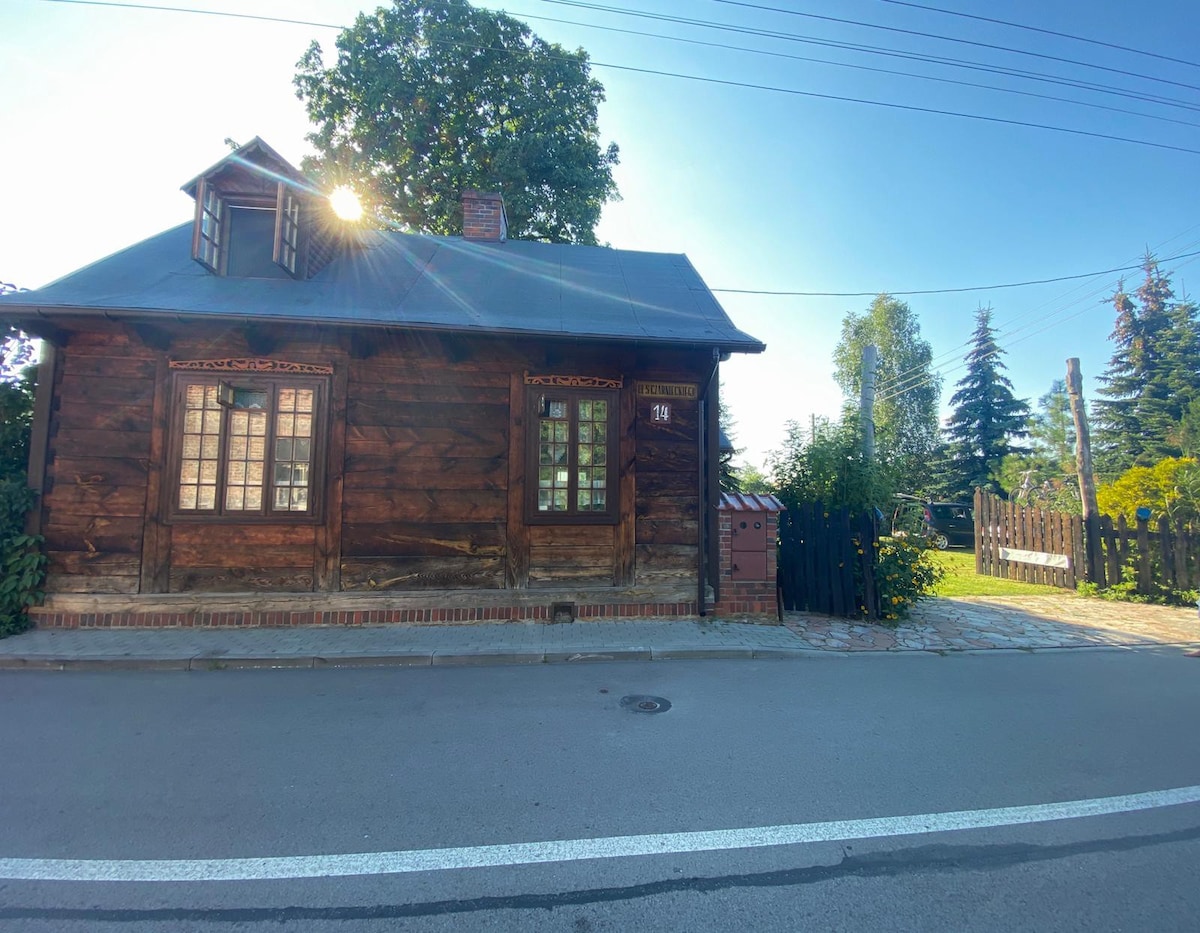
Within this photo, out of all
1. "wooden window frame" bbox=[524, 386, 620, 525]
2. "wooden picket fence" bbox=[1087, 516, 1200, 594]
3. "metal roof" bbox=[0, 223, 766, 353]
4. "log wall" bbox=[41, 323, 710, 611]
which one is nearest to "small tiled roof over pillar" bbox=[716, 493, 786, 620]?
"log wall" bbox=[41, 323, 710, 611]

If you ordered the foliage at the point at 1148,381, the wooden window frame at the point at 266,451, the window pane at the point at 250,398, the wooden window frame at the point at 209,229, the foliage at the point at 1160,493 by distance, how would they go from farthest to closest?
the foliage at the point at 1148,381
the foliage at the point at 1160,493
the wooden window frame at the point at 209,229
the window pane at the point at 250,398
the wooden window frame at the point at 266,451

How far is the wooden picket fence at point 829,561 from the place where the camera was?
7.70m

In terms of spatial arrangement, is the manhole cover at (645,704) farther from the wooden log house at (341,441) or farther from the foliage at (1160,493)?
the foliage at (1160,493)

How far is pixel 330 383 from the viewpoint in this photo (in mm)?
6961

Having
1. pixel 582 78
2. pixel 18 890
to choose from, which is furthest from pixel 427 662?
pixel 582 78

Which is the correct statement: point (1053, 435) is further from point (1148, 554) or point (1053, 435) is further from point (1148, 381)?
point (1148, 554)

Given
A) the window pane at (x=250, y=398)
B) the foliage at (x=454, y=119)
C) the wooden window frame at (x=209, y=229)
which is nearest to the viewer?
the window pane at (x=250, y=398)

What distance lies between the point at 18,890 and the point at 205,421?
18.4 ft

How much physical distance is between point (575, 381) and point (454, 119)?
14.2 metres

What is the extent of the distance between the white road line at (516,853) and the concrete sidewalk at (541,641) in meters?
3.10

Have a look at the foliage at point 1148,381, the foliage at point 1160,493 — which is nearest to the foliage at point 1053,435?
the foliage at point 1148,381

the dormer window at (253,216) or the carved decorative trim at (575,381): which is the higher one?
the dormer window at (253,216)

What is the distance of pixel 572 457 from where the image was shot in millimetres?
7266

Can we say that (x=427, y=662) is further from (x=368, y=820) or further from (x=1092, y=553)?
(x=1092, y=553)
